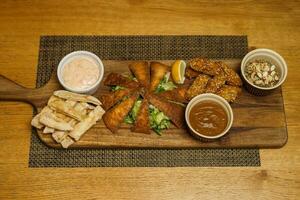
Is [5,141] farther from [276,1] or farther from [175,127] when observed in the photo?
[276,1]

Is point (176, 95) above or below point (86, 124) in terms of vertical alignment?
above

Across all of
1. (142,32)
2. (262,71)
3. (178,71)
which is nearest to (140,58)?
(142,32)

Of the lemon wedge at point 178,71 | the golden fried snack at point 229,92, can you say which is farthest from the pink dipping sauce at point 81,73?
the golden fried snack at point 229,92

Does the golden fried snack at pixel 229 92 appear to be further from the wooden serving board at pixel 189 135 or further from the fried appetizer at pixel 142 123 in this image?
the fried appetizer at pixel 142 123

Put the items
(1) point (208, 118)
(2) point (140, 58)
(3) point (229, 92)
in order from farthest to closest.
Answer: (2) point (140, 58), (3) point (229, 92), (1) point (208, 118)

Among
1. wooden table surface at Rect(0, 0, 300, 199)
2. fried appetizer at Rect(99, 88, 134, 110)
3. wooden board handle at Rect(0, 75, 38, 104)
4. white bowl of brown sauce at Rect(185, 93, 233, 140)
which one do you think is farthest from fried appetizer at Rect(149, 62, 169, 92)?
wooden board handle at Rect(0, 75, 38, 104)

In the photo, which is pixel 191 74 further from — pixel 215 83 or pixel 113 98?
pixel 113 98

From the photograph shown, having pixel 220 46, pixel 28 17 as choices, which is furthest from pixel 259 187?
pixel 28 17
